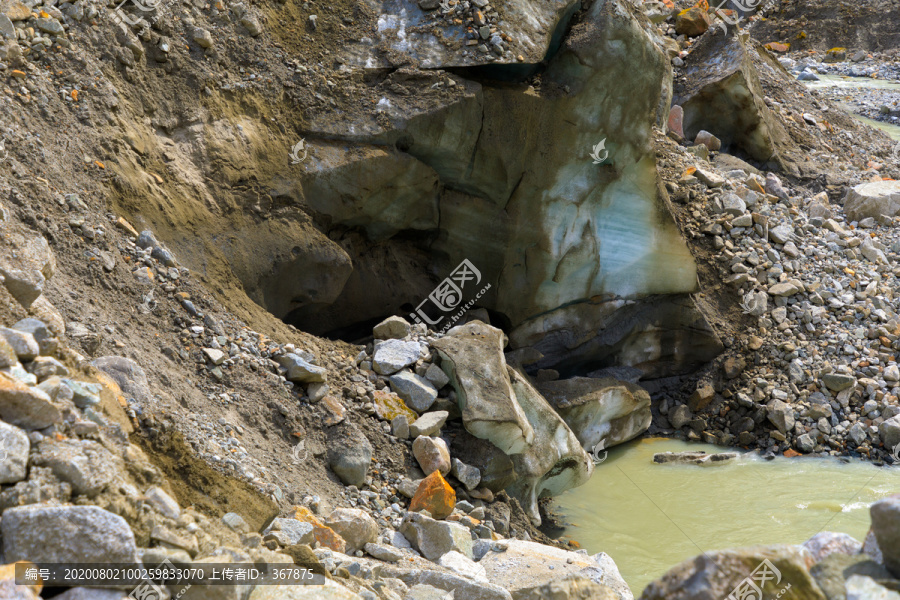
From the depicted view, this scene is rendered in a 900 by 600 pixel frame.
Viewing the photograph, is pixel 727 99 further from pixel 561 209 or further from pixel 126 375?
pixel 126 375

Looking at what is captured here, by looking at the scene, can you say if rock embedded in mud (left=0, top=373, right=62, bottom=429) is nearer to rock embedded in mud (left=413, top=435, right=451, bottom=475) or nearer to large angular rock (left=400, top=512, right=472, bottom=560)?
large angular rock (left=400, top=512, right=472, bottom=560)

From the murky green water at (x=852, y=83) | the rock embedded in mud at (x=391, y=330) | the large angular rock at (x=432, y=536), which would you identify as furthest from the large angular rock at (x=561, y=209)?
the murky green water at (x=852, y=83)

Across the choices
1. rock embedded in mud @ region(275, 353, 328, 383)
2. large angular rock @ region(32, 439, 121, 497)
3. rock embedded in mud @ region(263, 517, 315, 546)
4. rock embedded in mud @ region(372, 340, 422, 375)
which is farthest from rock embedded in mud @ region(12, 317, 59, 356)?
rock embedded in mud @ region(372, 340, 422, 375)

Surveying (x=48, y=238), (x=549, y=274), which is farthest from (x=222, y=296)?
(x=549, y=274)

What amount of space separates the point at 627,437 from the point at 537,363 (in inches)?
44.1

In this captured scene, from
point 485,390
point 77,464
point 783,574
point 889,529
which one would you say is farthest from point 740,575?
point 485,390

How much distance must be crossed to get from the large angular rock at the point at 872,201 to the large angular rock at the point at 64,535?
9340mm

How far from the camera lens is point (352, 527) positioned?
3861 millimetres

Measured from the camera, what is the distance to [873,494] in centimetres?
625

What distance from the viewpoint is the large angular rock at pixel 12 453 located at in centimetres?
227

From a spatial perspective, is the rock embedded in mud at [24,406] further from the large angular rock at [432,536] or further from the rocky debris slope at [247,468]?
the large angular rock at [432,536]

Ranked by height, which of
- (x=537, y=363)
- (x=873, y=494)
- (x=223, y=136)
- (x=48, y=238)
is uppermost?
(x=223, y=136)

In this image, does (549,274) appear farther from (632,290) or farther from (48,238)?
(48,238)

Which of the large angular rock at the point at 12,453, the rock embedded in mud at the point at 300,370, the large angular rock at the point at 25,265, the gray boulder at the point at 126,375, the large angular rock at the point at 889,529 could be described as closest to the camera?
the large angular rock at the point at 889,529
